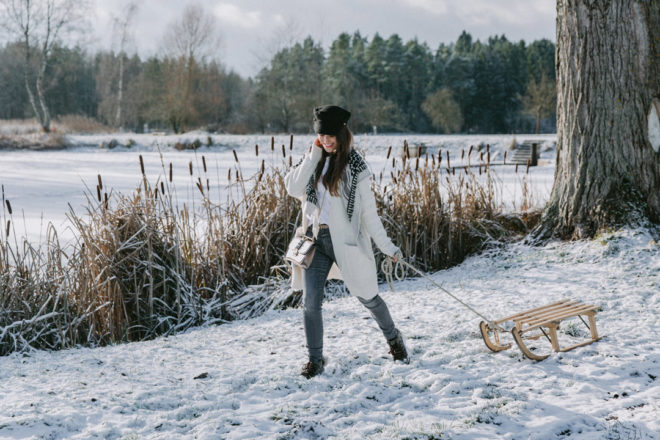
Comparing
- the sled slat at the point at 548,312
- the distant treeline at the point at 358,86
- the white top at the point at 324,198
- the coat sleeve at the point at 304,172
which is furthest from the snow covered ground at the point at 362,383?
the distant treeline at the point at 358,86

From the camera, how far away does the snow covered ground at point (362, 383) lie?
2.66m

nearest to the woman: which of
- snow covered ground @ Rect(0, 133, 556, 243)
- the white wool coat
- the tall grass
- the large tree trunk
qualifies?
the white wool coat

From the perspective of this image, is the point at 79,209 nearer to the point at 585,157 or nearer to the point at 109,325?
the point at 109,325

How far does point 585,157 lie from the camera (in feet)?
17.2

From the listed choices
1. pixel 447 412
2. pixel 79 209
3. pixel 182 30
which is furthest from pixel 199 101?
pixel 447 412

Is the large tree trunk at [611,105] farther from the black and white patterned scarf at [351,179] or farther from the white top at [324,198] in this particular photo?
the white top at [324,198]

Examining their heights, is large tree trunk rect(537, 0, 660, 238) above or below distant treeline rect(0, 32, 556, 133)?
below

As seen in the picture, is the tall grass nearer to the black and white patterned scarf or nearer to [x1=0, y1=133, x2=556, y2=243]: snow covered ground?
[x1=0, y1=133, x2=556, y2=243]: snow covered ground

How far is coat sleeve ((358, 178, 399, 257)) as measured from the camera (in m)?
3.11

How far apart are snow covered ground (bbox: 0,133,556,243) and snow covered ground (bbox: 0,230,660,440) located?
4.29 ft

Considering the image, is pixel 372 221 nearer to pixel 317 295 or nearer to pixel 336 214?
pixel 336 214

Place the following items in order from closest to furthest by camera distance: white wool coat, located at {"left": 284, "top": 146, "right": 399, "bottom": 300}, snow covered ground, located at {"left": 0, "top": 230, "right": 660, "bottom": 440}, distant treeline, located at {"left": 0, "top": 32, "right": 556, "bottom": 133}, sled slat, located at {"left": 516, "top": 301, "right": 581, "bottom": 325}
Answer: snow covered ground, located at {"left": 0, "top": 230, "right": 660, "bottom": 440}, white wool coat, located at {"left": 284, "top": 146, "right": 399, "bottom": 300}, sled slat, located at {"left": 516, "top": 301, "right": 581, "bottom": 325}, distant treeline, located at {"left": 0, "top": 32, "right": 556, "bottom": 133}

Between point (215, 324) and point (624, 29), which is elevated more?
point (624, 29)

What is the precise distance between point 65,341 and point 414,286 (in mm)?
2816
